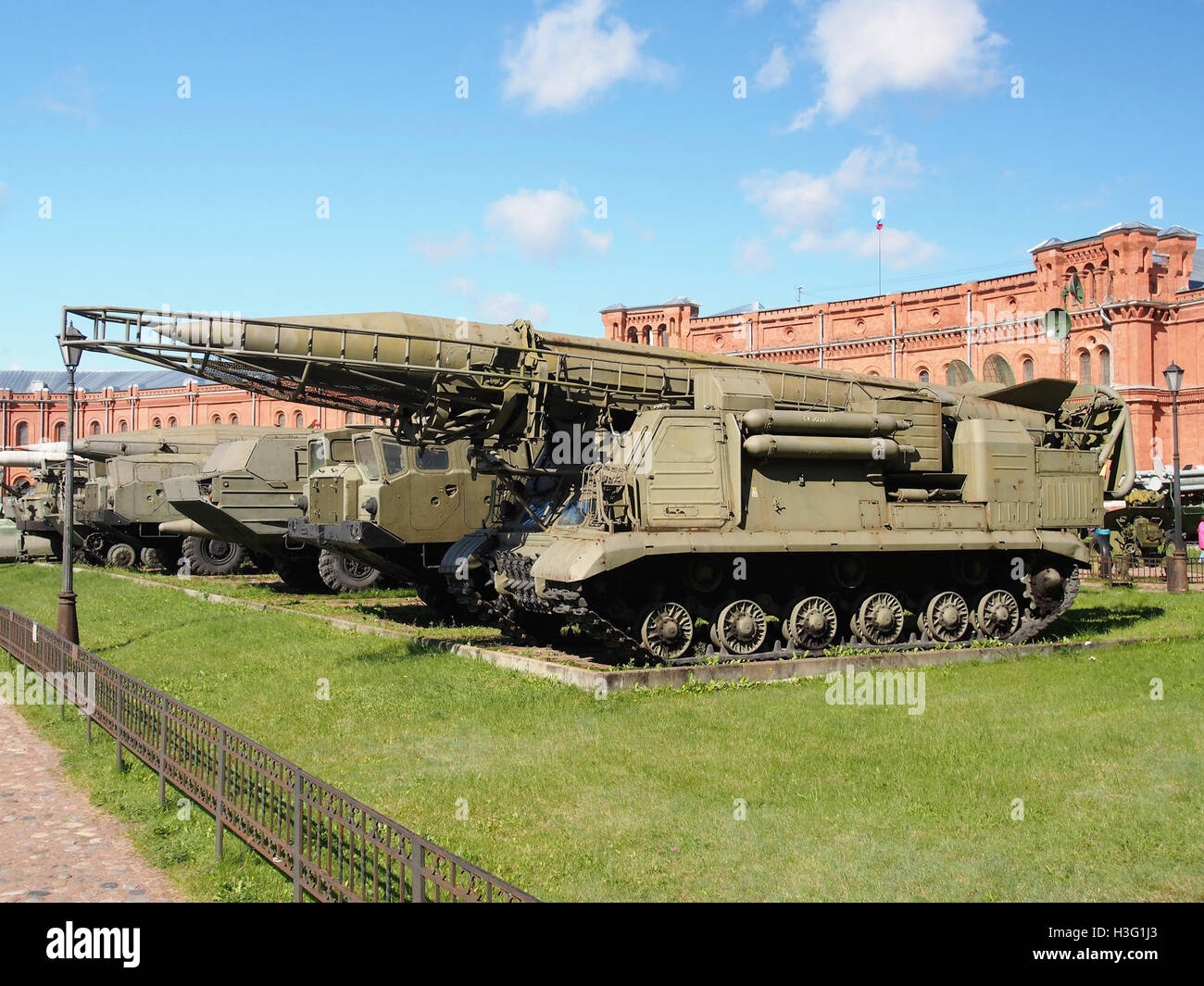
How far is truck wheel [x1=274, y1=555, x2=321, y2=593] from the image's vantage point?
22219 millimetres

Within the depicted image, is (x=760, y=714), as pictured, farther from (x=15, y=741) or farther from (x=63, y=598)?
(x=63, y=598)

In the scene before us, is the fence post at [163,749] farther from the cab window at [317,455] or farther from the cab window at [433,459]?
the cab window at [317,455]

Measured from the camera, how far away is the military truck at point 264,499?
20750 mm

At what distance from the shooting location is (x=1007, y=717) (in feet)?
31.7

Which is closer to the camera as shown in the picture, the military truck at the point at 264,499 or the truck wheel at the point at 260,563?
the military truck at the point at 264,499

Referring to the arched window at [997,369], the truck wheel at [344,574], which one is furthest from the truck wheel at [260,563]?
the arched window at [997,369]

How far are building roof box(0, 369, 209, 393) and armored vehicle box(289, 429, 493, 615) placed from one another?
7106 centimetres

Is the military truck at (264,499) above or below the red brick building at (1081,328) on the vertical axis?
below

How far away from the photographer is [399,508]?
1686cm

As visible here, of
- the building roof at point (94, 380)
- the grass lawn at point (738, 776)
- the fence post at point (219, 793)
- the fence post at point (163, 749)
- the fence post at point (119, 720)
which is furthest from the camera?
the building roof at point (94, 380)

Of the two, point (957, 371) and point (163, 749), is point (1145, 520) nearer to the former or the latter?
point (957, 371)

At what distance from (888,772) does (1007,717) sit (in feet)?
7.62

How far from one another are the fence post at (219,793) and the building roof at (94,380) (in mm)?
82549
